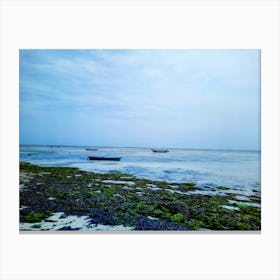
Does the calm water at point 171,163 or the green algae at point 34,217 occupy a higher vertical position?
the calm water at point 171,163

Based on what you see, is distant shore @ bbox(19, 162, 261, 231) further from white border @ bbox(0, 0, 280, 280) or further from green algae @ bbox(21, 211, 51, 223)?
white border @ bbox(0, 0, 280, 280)

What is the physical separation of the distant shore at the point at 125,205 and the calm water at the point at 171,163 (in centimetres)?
11

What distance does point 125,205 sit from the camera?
8.37ft

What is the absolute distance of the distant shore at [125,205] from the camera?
2406 mm

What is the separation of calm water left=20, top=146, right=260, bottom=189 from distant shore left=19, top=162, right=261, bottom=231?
105 mm

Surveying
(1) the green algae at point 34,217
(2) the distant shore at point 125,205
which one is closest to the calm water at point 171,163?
(2) the distant shore at point 125,205

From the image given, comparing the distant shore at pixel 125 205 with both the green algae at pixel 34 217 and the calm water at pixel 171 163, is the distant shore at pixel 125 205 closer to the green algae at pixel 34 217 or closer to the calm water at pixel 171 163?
the green algae at pixel 34 217

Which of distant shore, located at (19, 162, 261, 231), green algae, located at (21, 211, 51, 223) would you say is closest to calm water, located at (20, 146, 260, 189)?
distant shore, located at (19, 162, 261, 231)
